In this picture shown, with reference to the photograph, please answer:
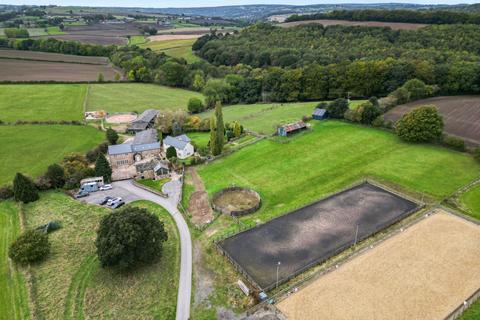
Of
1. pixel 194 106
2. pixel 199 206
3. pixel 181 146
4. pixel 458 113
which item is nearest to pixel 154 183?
pixel 181 146

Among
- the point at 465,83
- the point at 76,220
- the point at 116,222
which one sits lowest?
the point at 76,220

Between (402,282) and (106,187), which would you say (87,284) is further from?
(402,282)

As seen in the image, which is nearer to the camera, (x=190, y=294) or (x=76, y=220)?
(x=190, y=294)

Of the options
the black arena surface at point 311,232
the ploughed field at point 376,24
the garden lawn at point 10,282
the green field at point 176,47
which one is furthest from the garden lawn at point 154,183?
the ploughed field at point 376,24

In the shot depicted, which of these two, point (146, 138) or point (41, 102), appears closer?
point (146, 138)

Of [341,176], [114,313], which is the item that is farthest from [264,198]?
[114,313]

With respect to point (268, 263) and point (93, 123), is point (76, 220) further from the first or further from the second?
point (93, 123)
